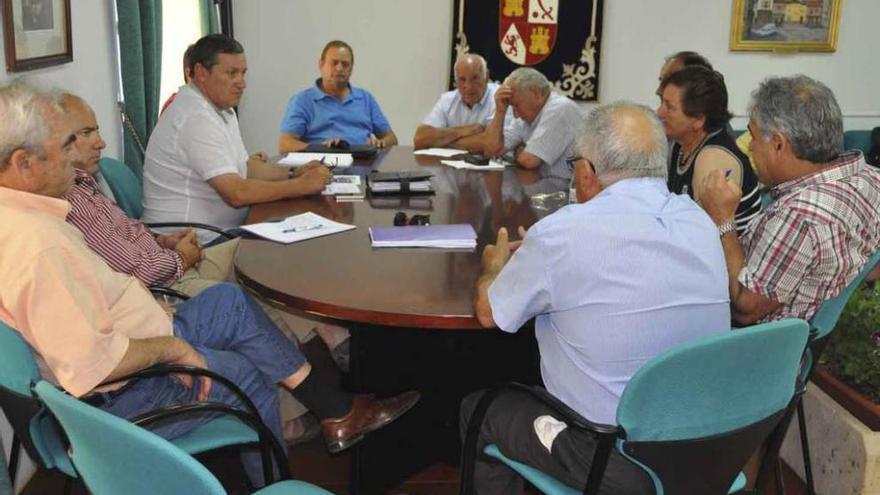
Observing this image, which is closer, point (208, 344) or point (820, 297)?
point (820, 297)

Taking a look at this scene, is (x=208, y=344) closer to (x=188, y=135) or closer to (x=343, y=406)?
(x=343, y=406)

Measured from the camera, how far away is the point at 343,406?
7.17 feet

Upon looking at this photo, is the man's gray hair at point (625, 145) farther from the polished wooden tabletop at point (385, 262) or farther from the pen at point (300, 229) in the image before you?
the pen at point (300, 229)

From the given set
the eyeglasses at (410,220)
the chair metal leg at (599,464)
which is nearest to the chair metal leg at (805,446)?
the chair metal leg at (599,464)

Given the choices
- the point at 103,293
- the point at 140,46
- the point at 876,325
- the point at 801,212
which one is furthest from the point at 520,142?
the point at 103,293

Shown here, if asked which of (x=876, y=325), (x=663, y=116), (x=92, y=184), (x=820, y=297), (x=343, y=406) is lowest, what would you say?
(x=343, y=406)

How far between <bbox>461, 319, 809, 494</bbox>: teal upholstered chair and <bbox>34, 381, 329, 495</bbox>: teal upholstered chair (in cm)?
73

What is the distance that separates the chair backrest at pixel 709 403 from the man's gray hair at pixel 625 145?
43 cm

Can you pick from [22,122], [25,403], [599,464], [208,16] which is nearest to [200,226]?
[22,122]

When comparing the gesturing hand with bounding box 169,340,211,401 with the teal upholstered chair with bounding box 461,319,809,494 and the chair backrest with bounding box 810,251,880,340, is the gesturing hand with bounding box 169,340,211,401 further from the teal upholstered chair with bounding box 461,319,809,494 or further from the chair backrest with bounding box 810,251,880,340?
the chair backrest with bounding box 810,251,880,340

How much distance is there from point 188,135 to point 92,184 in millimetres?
576

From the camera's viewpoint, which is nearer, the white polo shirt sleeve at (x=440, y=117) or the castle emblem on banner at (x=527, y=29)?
the white polo shirt sleeve at (x=440, y=117)

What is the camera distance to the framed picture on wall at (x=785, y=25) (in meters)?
5.45

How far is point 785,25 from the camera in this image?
5.48m
